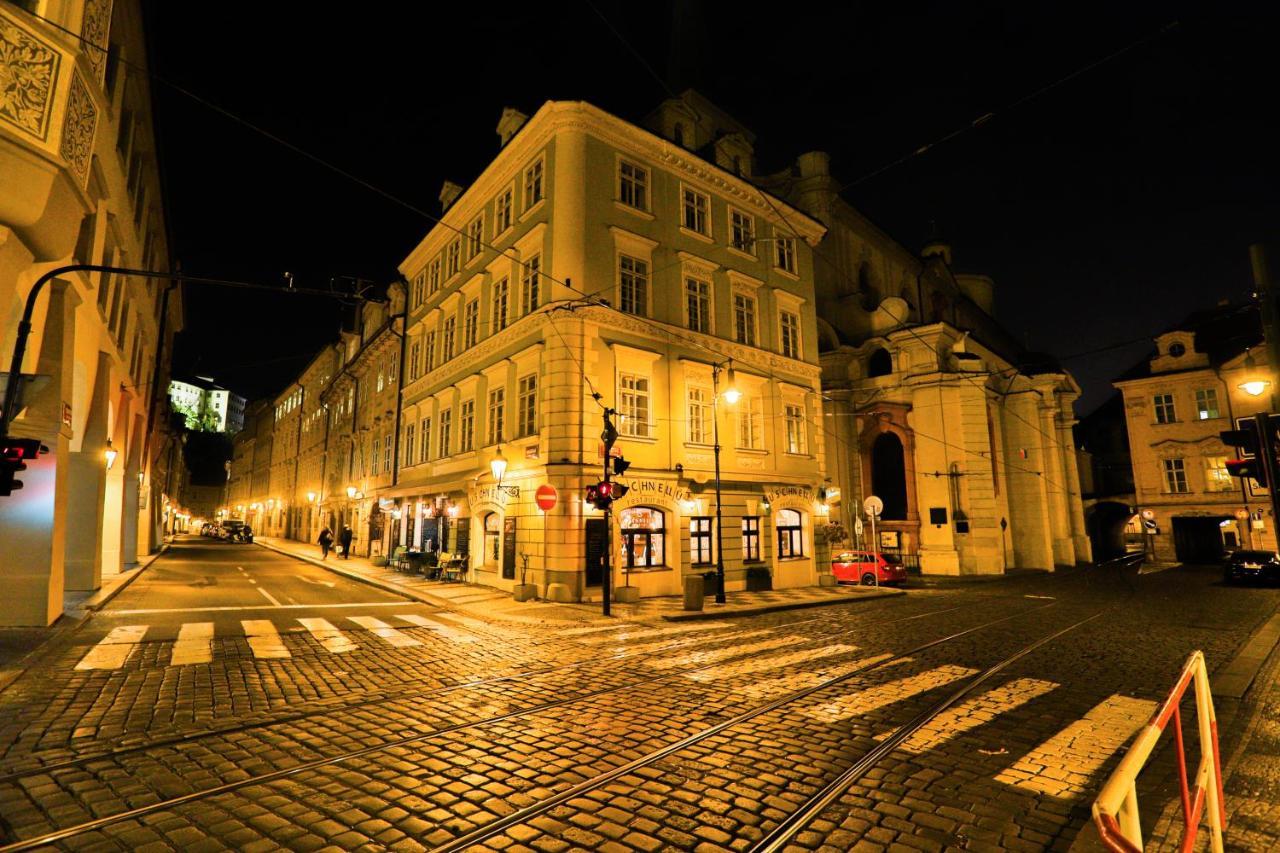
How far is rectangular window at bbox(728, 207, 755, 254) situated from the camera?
24.4m

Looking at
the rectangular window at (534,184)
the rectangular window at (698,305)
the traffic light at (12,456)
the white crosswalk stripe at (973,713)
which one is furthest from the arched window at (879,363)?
the traffic light at (12,456)

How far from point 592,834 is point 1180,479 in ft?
168

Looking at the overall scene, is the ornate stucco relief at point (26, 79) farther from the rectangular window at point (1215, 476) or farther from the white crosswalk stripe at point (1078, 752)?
the rectangular window at point (1215, 476)

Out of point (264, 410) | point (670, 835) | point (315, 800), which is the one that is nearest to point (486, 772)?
point (315, 800)

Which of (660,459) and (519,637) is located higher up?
(660,459)

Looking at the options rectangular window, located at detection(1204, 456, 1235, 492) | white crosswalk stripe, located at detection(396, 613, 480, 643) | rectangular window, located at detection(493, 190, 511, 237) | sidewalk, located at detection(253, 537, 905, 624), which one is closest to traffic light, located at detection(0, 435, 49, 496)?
white crosswalk stripe, located at detection(396, 613, 480, 643)

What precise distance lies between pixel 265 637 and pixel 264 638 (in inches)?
4.4

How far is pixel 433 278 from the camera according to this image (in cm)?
2952

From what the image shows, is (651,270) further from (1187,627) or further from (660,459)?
(1187,627)

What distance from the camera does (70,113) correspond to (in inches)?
305

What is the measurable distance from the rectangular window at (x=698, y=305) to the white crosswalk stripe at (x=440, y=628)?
43.4ft

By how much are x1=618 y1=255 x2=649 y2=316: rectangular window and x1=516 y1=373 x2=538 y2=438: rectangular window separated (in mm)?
3921

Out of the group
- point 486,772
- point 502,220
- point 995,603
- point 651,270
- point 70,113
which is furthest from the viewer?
point 502,220

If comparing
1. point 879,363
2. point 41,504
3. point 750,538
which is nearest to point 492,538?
point 750,538
